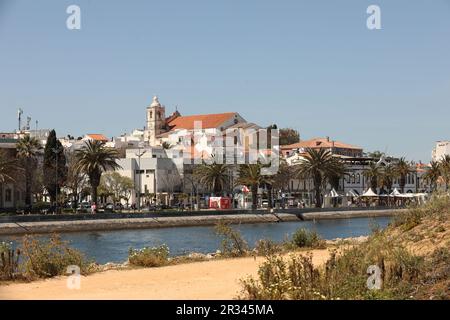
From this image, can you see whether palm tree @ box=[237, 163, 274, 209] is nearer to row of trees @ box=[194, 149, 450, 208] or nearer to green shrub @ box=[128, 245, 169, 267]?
row of trees @ box=[194, 149, 450, 208]

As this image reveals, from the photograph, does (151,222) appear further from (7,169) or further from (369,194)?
(369,194)

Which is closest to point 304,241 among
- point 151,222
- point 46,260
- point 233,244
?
point 233,244

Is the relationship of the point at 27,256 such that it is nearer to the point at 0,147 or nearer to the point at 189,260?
the point at 189,260

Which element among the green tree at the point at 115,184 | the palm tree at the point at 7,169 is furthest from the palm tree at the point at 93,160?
the green tree at the point at 115,184

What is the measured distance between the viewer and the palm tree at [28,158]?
70375 mm

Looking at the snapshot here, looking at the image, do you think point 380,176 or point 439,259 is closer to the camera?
point 439,259

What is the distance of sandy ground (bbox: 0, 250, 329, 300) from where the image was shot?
44.7 feet

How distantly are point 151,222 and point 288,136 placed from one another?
95622 mm

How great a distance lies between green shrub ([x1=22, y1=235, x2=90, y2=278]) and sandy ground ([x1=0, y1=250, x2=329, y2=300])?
23.0 inches

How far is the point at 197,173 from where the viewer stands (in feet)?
284

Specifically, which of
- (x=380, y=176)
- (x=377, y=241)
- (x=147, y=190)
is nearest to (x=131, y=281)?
(x=377, y=241)

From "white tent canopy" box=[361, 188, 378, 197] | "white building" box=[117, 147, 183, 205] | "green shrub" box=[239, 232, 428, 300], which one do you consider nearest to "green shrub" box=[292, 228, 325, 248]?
"green shrub" box=[239, 232, 428, 300]
